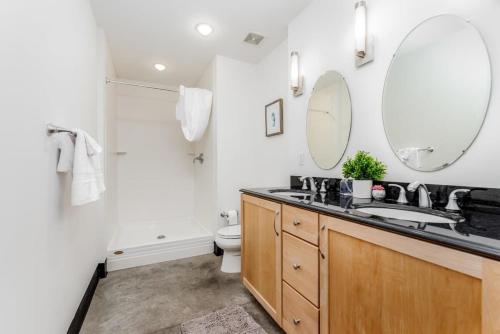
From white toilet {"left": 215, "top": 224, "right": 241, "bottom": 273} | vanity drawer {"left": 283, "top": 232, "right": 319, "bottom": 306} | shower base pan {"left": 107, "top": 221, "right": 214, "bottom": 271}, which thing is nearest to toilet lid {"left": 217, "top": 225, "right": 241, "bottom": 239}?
white toilet {"left": 215, "top": 224, "right": 241, "bottom": 273}

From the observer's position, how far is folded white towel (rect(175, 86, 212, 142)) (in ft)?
8.71

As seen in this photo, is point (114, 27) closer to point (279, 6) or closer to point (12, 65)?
point (279, 6)

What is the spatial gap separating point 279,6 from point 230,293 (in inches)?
94.9

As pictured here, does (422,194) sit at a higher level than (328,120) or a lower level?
lower

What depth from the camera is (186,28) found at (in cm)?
214

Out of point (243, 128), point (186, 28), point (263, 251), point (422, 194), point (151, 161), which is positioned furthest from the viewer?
point (151, 161)

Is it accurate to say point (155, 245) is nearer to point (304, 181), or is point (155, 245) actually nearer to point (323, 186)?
point (304, 181)

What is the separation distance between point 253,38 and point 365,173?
1.81 metres

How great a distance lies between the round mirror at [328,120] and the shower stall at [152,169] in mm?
1782

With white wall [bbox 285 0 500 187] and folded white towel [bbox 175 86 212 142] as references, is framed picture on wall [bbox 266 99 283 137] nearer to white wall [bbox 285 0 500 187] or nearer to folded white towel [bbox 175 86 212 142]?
white wall [bbox 285 0 500 187]

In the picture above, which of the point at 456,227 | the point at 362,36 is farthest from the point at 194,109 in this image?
the point at 456,227

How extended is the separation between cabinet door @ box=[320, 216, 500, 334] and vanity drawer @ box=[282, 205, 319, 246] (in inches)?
2.2

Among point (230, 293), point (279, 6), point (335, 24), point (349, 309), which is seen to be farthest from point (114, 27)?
point (349, 309)

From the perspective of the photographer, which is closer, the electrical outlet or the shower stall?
the electrical outlet
